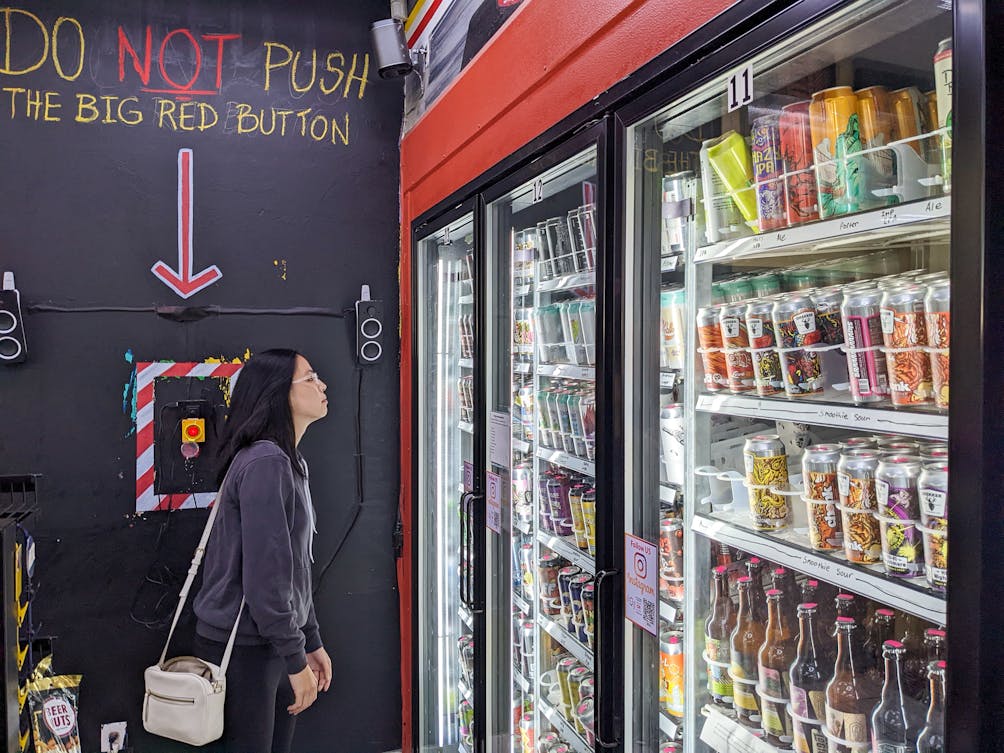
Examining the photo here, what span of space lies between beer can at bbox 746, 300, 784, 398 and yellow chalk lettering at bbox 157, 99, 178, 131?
295 cm

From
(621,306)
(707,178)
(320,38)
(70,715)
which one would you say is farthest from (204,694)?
(320,38)

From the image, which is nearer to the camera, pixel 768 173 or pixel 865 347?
pixel 865 347

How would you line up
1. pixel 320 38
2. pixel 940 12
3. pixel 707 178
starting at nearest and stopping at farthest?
pixel 940 12 → pixel 707 178 → pixel 320 38

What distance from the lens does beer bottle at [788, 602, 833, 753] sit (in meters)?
1.43

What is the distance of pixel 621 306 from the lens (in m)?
1.68

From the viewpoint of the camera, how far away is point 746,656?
1.64 m

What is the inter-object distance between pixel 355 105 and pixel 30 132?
1.38 metres

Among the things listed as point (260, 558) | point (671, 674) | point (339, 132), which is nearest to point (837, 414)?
point (671, 674)

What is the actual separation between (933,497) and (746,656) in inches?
25.2

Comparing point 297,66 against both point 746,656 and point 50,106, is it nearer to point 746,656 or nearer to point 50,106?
point 50,106

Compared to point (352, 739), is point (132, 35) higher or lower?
higher

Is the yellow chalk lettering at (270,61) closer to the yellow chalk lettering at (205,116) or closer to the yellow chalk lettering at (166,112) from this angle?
the yellow chalk lettering at (205,116)

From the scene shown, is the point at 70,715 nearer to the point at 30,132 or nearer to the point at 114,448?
the point at 114,448

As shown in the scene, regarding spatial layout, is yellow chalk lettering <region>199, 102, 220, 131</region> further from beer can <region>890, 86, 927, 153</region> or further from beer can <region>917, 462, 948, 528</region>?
beer can <region>917, 462, 948, 528</region>
